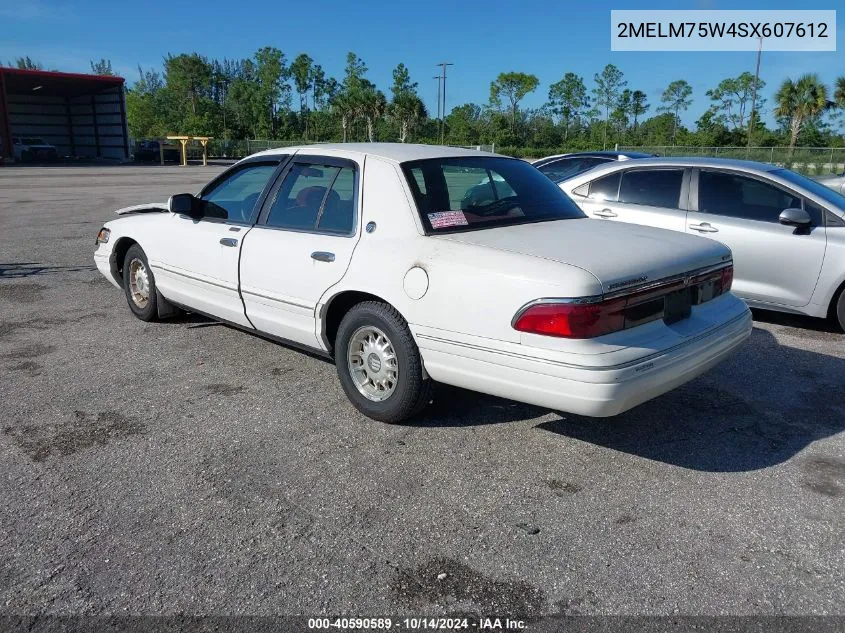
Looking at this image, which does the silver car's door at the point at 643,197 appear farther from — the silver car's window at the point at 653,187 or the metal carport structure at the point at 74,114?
the metal carport structure at the point at 74,114

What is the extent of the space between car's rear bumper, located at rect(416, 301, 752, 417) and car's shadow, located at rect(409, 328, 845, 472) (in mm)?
476

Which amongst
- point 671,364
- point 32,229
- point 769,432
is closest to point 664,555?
point 671,364

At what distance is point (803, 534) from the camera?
10.1 feet

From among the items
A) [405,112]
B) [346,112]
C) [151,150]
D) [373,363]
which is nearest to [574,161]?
[373,363]

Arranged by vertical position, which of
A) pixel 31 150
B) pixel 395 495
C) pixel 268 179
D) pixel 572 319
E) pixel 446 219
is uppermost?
pixel 31 150

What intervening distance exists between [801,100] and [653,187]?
51.6m

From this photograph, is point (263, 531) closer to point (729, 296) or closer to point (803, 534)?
point (803, 534)

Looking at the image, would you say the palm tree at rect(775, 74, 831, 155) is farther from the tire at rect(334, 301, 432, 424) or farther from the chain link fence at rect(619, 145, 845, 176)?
the tire at rect(334, 301, 432, 424)

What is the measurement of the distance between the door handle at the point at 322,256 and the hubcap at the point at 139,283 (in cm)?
240

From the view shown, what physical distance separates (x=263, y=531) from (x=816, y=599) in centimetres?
221

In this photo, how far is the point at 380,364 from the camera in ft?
13.4

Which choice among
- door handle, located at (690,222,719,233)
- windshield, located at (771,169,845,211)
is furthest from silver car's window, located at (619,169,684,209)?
windshield, located at (771,169,845,211)

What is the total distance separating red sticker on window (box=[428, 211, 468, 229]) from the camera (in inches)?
156

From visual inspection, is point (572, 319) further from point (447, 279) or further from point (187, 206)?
point (187, 206)
